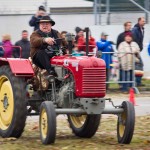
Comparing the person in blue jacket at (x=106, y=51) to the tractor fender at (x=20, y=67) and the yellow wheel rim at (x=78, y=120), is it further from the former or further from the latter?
the tractor fender at (x=20, y=67)

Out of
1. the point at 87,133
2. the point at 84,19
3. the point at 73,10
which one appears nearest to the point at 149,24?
the point at 84,19

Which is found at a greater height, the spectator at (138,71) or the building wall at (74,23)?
the building wall at (74,23)

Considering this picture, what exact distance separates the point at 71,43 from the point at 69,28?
15.4m

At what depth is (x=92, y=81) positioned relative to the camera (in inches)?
400

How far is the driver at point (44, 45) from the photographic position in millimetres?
10766

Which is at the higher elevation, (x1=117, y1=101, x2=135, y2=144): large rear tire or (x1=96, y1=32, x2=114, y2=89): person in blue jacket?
(x1=96, y1=32, x2=114, y2=89): person in blue jacket

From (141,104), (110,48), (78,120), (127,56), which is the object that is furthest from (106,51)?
(78,120)

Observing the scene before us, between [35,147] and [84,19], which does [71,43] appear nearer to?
[35,147]

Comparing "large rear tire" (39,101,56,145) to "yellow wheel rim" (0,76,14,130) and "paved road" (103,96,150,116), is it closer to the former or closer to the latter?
"yellow wheel rim" (0,76,14,130)

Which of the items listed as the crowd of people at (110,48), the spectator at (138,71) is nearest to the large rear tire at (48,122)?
the crowd of people at (110,48)

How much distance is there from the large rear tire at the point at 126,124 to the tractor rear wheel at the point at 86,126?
23.7 inches

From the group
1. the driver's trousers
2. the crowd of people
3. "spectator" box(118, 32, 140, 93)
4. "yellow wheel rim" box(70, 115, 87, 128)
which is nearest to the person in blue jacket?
the crowd of people

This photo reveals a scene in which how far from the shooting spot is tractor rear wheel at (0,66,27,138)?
34.8ft

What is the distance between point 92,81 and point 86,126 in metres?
1.25
